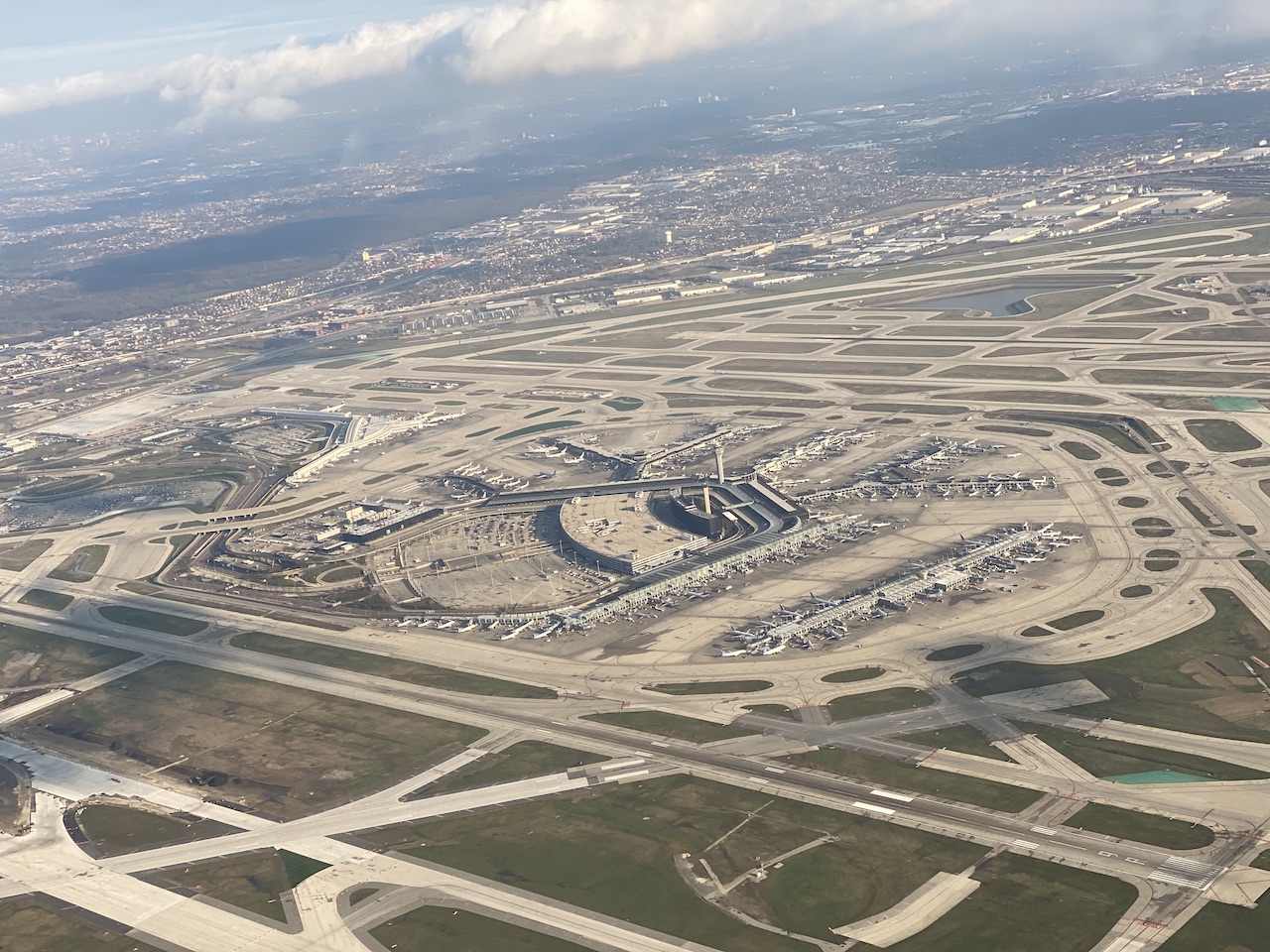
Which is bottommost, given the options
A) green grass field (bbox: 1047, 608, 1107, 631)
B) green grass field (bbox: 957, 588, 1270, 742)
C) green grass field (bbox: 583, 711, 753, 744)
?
green grass field (bbox: 1047, 608, 1107, 631)

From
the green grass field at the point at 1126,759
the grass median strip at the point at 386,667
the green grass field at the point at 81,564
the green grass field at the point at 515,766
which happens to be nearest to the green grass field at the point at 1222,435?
the green grass field at the point at 1126,759

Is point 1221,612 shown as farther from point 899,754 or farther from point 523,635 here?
point 523,635

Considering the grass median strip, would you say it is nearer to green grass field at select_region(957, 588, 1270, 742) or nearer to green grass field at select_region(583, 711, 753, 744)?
green grass field at select_region(583, 711, 753, 744)

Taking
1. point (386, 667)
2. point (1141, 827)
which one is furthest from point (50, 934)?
point (1141, 827)

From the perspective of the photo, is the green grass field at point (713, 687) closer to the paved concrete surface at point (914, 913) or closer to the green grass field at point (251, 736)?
the green grass field at point (251, 736)

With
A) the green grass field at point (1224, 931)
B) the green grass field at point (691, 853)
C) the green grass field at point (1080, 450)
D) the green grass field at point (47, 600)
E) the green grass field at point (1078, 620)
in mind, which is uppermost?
the green grass field at point (1224, 931)

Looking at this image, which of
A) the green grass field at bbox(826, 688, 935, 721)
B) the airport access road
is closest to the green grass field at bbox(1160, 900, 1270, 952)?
the airport access road

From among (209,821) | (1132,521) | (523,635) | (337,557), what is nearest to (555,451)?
(337,557)
